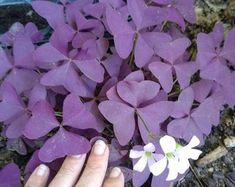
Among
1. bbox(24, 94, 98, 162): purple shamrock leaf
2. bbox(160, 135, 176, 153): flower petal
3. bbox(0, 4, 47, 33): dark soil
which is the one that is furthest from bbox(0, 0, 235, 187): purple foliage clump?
bbox(0, 4, 47, 33): dark soil

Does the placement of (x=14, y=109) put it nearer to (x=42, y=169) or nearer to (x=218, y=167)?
(x=42, y=169)

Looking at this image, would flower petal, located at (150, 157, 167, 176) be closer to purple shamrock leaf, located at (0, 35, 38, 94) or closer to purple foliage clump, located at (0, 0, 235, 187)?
purple foliage clump, located at (0, 0, 235, 187)

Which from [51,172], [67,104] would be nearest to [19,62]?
[67,104]

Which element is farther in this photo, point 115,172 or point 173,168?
point 115,172

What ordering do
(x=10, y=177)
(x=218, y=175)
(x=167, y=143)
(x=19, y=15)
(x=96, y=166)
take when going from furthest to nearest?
(x=19, y=15)
(x=218, y=175)
(x=10, y=177)
(x=96, y=166)
(x=167, y=143)

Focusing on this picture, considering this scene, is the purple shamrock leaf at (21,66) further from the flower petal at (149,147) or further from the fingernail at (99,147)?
the flower petal at (149,147)

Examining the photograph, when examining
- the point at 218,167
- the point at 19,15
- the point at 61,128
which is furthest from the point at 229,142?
the point at 19,15

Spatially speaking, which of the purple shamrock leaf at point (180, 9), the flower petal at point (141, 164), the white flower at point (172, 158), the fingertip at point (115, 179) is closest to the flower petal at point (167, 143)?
the white flower at point (172, 158)
